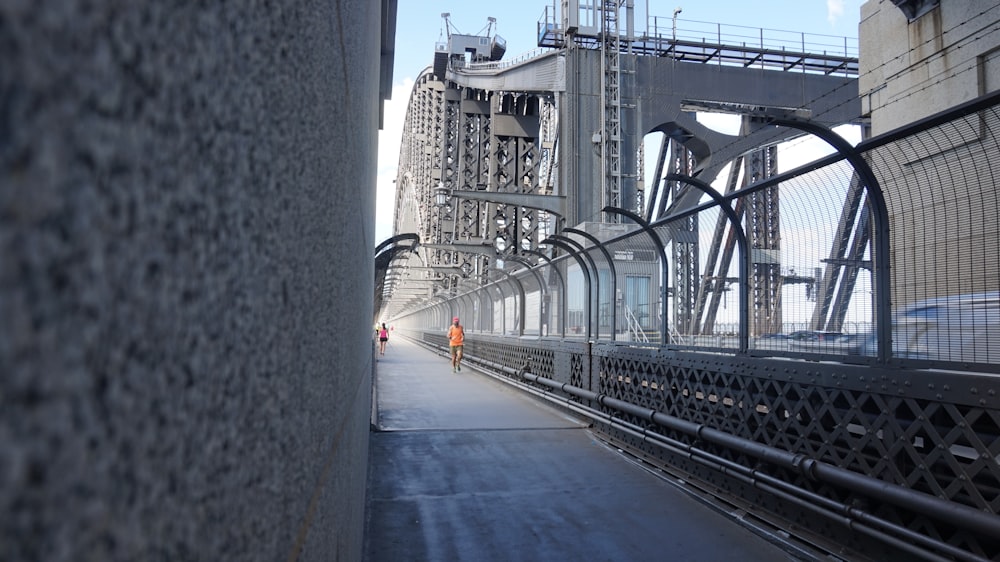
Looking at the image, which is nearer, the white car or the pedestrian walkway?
the white car

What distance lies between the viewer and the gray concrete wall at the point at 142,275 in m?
0.24

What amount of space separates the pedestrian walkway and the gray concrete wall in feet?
15.8

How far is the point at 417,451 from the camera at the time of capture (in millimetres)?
9023

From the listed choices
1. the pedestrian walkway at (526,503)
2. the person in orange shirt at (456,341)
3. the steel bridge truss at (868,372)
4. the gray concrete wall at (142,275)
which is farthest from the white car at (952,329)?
the person in orange shirt at (456,341)

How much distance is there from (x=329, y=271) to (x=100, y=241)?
104 centimetres

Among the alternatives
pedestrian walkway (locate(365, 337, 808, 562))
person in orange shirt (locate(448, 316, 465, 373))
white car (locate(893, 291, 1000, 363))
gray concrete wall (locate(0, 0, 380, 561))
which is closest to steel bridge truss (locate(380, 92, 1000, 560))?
white car (locate(893, 291, 1000, 363))

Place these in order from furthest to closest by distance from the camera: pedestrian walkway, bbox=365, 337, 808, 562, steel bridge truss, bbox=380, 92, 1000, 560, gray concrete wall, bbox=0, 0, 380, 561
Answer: pedestrian walkway, bbox=365, 337, 808, 562
steel bridge truss, bbox=380, 92, 1000, 560
gray concrete wall, bbox=0, 0, 380, 561

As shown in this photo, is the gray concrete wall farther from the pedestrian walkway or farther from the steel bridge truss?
the pedestrian walkway

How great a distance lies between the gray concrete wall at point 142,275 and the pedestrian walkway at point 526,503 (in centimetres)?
483

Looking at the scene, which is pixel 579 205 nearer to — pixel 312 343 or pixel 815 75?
pixel 815 75

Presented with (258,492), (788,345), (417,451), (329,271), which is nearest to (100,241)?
(258,492)

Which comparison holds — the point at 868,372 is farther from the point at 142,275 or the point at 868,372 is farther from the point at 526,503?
the point at 142,275

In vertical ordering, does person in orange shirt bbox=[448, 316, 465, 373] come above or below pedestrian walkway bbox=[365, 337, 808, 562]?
above

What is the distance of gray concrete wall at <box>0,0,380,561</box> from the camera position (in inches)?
9.3
